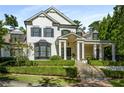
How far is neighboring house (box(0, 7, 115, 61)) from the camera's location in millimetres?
38469

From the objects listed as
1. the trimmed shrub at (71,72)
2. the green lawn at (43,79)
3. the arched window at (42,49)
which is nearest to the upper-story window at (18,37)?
the arched window at (42,49)

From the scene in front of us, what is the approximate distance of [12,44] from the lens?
39.6 meters

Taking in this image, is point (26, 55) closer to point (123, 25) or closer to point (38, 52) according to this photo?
point (38, 52)

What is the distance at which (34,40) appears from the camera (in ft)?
126

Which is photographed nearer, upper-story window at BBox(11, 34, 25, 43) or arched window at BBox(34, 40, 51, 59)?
arched window at BBox(34, 40, 51, 59)

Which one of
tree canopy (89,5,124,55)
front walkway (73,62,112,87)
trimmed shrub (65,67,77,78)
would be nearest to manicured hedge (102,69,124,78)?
front walkway (73,62,112,87)

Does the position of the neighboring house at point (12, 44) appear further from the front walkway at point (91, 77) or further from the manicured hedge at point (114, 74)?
the manicured hedge at point (114, 74)

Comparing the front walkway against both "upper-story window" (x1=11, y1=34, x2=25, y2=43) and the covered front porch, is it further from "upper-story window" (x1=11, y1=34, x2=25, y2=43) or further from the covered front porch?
"upper-story window" (x1=11, y1=34, x2=25, y2=43)

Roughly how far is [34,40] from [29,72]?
1033 cm

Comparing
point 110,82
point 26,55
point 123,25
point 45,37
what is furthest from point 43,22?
point 110,82

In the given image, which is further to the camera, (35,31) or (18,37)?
(18,37)

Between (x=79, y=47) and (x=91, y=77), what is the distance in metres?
11.2

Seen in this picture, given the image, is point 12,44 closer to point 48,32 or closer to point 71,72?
point 48,32

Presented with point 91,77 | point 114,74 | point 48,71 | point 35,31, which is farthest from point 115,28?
point 48,71
